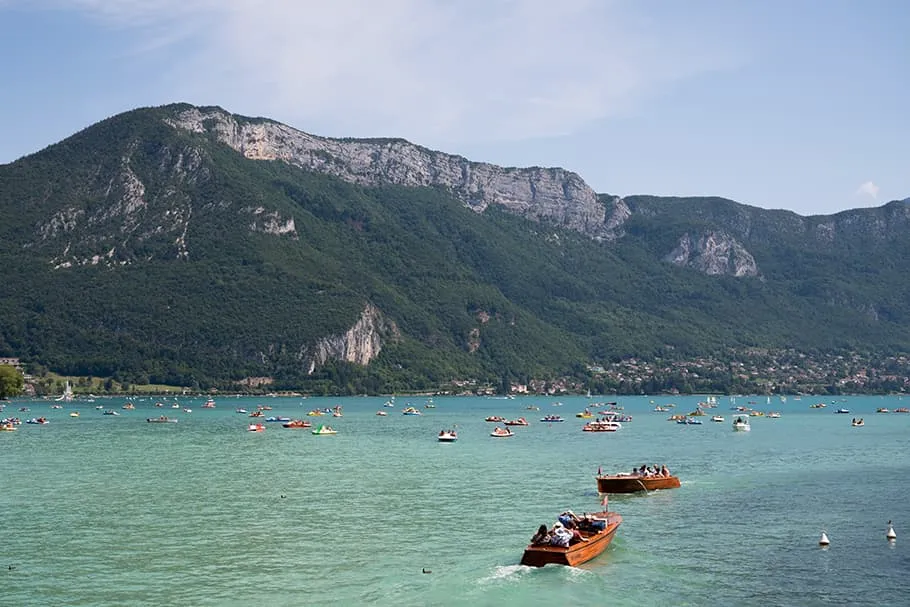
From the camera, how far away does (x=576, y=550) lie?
45562 mm

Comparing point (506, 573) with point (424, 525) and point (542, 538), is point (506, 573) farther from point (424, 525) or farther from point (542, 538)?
point (424, 525)

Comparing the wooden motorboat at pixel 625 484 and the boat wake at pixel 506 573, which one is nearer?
the boat wake at pixel 506 573

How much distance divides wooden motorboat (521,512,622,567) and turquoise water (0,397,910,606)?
59cm

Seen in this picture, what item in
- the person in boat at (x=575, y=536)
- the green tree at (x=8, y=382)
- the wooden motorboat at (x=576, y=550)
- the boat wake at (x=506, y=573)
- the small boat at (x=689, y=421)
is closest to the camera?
the boat wake at (x=506, y=573)

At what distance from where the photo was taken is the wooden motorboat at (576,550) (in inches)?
1769

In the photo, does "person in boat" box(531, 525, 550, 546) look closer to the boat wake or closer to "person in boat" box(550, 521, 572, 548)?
"person in boat" box(550, 521, 572, 548)

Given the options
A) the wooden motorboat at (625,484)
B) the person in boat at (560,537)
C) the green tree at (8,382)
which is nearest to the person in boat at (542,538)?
the person in boat at (560,537)

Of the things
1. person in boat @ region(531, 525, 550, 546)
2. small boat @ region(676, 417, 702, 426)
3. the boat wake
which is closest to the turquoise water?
the boat wake

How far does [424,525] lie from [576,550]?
1272 cm

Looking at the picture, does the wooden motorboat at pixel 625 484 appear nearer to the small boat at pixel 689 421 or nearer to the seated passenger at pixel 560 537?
the seated passenger at pixel 560 537

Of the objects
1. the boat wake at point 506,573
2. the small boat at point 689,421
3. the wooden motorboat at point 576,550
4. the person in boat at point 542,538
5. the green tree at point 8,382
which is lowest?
the boat wake at point 506,573

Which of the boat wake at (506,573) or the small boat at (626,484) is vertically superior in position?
the small boat at (626,484)

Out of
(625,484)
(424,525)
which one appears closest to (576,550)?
(424,525)

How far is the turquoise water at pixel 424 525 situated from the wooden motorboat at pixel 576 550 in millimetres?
589
